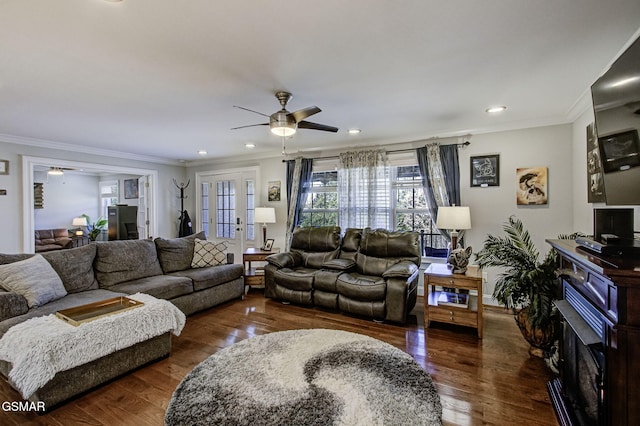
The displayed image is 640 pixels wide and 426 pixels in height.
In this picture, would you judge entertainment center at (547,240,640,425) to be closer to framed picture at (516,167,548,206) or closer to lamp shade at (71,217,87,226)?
framed picture at (516,167,548,206)

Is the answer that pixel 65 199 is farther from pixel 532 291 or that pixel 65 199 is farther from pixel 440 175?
pixel 532 291

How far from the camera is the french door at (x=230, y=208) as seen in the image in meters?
6.21

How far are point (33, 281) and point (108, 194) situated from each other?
25.1 ft

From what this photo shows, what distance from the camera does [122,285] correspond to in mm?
3363

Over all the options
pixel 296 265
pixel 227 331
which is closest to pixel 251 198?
pixel 296 265

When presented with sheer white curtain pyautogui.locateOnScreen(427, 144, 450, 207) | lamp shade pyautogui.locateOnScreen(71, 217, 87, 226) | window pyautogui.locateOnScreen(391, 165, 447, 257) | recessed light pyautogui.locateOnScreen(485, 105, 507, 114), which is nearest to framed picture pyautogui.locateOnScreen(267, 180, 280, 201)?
window pyautogui.locateOnScreen(391, 165, 447, 257)

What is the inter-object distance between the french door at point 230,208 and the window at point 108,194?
395 centimetres

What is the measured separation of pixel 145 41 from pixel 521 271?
3.37 m

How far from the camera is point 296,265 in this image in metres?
4.48

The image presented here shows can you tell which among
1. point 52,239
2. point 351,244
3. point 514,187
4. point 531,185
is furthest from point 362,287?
point 52,239

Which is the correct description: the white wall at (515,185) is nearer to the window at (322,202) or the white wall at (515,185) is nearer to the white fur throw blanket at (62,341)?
Result: the window at (322,202)

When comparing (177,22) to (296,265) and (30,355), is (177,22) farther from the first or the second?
(296,265)

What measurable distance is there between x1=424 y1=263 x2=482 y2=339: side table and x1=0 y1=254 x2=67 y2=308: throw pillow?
3711 millimetres

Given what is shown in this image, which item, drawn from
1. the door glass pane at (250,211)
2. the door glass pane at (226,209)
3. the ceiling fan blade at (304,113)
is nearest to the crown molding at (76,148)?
the door glass pane at (226,209)
